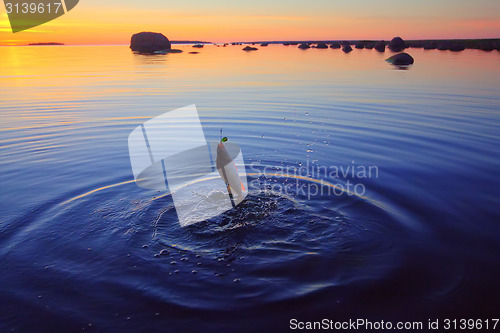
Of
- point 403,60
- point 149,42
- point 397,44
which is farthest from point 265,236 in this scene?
point 149,42

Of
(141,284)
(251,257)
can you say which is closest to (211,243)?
(251,257)

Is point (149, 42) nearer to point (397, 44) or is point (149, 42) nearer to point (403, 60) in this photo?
point (397, 44)

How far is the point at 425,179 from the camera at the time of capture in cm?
895

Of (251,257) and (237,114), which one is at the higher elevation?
(237,114)

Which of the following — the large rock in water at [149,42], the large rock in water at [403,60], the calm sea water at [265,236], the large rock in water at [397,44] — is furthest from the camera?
the large rock in water at [149,42]

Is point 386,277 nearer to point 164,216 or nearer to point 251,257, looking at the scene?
point 251,257

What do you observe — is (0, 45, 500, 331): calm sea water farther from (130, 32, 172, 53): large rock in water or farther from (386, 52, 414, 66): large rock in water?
(130, 32, 172, 53): large rock in water

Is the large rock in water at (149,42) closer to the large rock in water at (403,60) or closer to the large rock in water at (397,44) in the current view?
the large rock in water at (397,44)

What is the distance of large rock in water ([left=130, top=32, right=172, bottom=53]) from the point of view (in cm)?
12900

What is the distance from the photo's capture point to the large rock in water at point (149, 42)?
423 feet

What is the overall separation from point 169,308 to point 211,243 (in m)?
1.76

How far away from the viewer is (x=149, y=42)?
422ft

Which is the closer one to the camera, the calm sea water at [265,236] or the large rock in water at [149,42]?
the calm sea water at [265,236]

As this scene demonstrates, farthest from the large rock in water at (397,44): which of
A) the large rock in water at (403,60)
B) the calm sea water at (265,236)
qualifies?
the calm sea water at (265,236)
